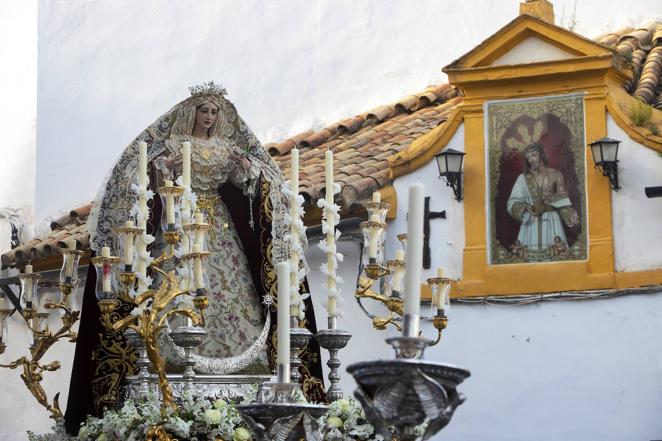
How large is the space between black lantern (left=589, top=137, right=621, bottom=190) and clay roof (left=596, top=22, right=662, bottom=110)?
0.71 metres

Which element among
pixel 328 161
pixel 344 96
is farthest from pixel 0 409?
pixel 328 161

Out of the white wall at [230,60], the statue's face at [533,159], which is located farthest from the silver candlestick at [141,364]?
the white wall at [230,60]

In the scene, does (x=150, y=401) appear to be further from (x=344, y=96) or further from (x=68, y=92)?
(x=68, y=92)

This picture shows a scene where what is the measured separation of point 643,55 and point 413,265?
8.52 metres

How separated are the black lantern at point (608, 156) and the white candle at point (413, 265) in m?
6.93

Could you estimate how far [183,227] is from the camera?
7.10 m

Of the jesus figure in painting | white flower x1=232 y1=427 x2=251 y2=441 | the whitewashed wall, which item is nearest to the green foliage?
the jesus figure in painting

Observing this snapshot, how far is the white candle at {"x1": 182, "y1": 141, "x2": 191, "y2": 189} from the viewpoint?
7.32m

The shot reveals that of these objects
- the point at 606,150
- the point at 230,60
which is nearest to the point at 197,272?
the point at 606,150

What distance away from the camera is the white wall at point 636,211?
11.0m

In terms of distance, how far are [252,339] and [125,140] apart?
713cm

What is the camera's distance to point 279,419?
4918mm

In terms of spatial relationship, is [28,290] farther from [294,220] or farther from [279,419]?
[279,419]

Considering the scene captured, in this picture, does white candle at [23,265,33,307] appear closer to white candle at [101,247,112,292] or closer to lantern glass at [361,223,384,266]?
white candle at [101,247,112,292]
